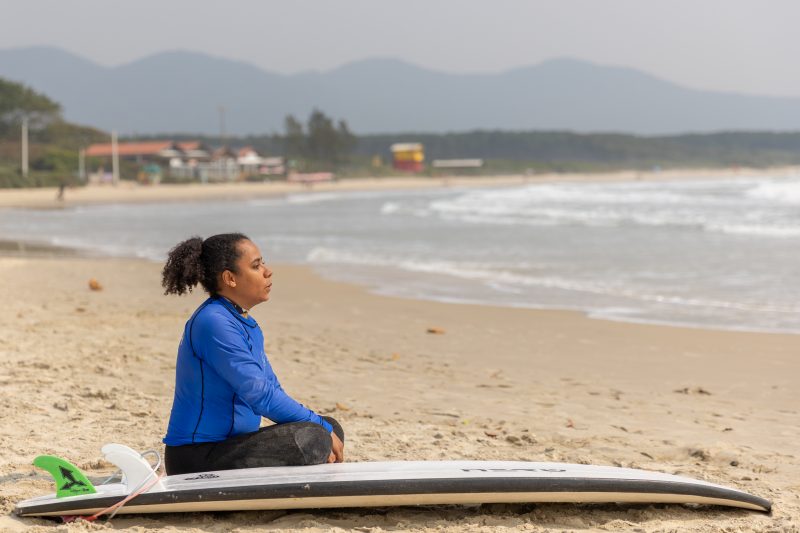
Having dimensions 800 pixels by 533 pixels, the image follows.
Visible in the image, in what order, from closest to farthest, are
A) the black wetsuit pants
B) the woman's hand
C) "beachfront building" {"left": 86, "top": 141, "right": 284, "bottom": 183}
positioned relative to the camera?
1. the black wetsuit pants
2. the woman's hand
3. "beachfront building" {"left": 86, "top": 141, "right": 284, "bottom": 183}

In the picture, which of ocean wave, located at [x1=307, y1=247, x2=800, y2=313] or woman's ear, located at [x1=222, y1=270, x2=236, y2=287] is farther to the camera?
ocean wave, located at [x1=307, y1=247, x2=800, y2=313]

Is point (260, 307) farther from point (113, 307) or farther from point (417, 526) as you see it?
point (417, 526)

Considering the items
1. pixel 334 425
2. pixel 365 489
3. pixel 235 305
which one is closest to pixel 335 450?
pixel 334 425

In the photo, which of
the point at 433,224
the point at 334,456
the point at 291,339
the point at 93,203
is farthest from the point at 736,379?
the point at 93,203

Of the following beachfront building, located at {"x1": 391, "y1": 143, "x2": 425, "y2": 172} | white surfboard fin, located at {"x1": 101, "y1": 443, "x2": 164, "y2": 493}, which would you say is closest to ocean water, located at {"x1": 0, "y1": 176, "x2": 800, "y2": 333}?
white surfboard fin, located at {"x1": 101, "y1": 443, "x2": 164, "y2": 493}

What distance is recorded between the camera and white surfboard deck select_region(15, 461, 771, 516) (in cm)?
363

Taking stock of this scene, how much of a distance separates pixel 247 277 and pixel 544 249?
50.3ft

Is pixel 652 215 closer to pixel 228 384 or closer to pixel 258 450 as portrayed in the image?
pixel 258 450

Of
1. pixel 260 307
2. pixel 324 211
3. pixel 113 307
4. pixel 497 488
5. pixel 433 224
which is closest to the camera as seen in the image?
pixel 497 488

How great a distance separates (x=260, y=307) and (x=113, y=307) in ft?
5.56

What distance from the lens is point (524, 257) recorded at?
1725 centimetres

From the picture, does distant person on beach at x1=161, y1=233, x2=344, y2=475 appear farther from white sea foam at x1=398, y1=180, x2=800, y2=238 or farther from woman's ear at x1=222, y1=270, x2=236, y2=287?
white sea foam at x1=398, y1=180, x2=800, y2=238

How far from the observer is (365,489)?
3.66 meters

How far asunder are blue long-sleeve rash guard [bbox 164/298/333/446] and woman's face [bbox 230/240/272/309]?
0.06 meters
